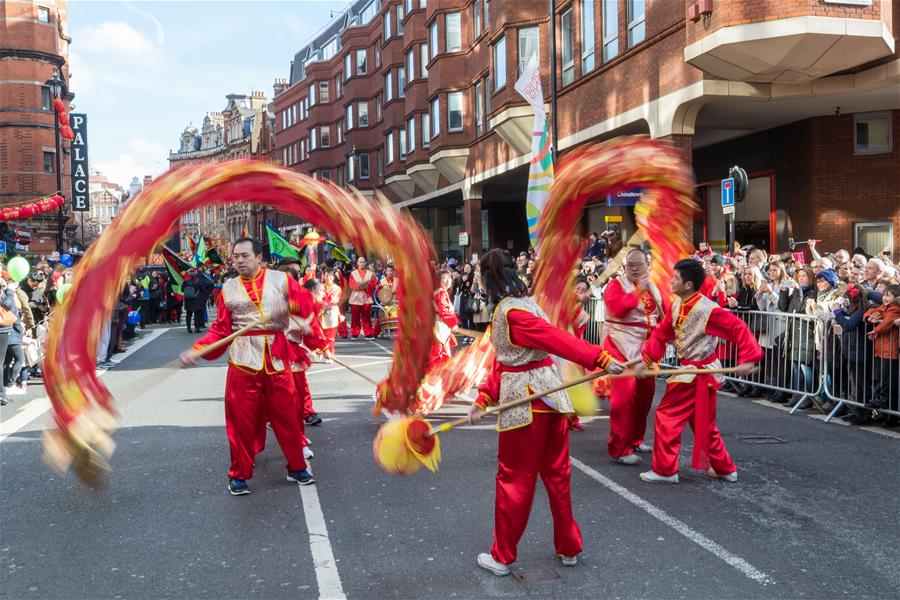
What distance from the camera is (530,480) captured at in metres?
4.39

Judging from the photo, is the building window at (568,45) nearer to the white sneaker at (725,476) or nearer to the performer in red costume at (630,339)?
the performer in red costume at (630,339)

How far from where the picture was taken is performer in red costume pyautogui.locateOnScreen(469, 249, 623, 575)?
435 cm

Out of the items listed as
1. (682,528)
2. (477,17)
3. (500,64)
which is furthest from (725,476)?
(477,17)

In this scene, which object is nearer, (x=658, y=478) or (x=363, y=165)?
(x=658, y=478)

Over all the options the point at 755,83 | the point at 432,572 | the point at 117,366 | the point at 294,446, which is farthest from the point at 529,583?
the point at 755,83

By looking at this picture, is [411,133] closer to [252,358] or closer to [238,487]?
[252,358]

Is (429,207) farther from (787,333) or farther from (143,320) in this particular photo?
(787,333)

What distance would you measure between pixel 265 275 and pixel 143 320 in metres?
19.9

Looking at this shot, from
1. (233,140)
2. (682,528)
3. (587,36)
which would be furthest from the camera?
(233,140)

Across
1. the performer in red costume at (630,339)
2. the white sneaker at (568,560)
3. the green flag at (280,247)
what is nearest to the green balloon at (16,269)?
the green flag at (280,247)

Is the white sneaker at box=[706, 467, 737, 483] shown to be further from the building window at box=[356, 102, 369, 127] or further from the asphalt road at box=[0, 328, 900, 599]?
the building window at box=[356, 102, 369, 127]

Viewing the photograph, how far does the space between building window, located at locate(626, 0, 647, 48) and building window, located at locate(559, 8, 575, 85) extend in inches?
118

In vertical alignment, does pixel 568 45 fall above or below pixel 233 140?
below

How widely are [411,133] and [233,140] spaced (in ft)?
203
